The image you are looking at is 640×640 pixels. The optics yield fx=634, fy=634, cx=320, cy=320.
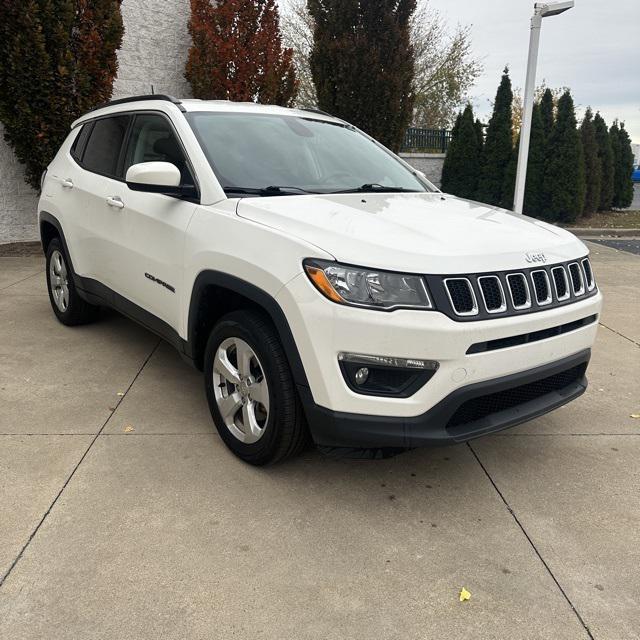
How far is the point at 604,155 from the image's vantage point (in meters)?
17.6

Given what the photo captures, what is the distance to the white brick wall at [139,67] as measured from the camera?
9.85 metres

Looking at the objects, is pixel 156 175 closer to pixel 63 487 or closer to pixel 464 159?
pixel 63 487

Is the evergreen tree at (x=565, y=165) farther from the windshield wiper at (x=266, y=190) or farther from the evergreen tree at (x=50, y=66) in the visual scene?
the windshield wiper at (x=266, y=190)

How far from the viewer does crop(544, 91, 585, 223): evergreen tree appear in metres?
14.6

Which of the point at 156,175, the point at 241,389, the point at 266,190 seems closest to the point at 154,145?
the point at 156,175

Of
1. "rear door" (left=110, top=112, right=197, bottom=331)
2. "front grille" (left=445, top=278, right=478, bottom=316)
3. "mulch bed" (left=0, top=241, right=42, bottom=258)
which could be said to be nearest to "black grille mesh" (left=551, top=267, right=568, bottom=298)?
"front grille" (left=445, top=278, right=478, bottom=316)

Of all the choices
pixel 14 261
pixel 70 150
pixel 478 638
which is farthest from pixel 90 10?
pixel 478 638

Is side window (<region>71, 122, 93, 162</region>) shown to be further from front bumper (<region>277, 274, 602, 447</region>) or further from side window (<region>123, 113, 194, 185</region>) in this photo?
front bumper (<region>277, 274, 602, 447</region>)

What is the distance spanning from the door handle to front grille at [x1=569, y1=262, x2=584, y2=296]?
8.93ft

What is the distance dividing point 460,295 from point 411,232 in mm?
390

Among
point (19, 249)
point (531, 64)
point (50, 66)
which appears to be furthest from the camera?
point (19, 249)

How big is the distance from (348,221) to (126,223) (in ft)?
5.94

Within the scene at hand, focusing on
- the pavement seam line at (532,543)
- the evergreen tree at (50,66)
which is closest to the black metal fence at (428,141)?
the evergreen tree at (50,66)

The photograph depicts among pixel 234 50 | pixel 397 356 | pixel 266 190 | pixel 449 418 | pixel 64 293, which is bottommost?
pixel 64 293
